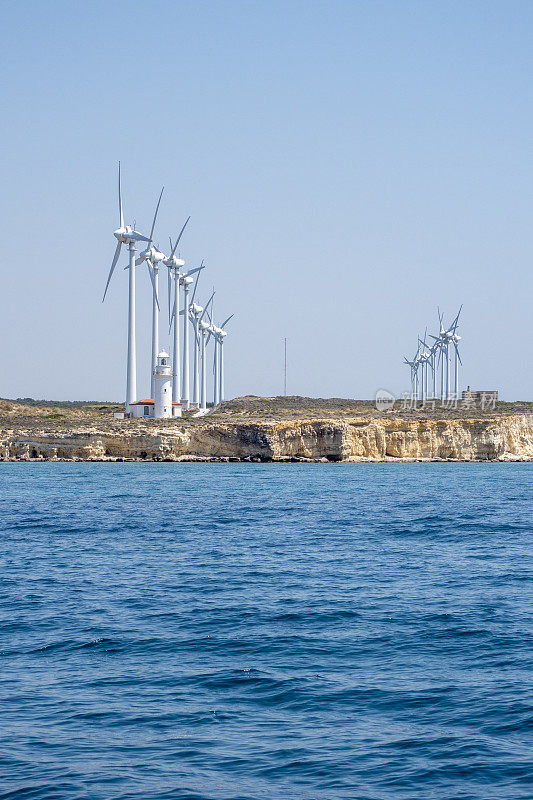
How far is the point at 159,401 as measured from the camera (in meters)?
110

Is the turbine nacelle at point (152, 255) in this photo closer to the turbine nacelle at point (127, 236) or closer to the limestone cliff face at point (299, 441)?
the turbine nacelle at point (127, 236)

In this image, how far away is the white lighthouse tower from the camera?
110 m

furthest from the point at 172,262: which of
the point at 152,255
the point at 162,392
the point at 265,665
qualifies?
the point at 265,665

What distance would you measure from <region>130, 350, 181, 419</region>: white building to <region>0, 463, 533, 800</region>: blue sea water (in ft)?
240

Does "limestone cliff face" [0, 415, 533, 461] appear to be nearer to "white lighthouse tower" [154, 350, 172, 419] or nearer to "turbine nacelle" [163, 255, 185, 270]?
"white lighthouse tower" [154, 350, 172, 419]

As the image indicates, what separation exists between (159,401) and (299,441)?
19.2m

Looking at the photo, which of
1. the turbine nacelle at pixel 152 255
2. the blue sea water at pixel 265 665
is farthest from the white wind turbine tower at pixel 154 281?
the blue sea water at pixel 265 665

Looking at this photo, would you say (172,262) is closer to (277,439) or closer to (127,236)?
(127,236)

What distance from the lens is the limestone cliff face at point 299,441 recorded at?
97562mm

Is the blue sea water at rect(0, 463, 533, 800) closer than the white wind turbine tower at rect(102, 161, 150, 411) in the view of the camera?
Yes

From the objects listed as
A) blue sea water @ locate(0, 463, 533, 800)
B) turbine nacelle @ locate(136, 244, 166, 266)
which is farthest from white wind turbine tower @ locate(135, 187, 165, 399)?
blue sea water @ locate(0, 463, 533, 800)

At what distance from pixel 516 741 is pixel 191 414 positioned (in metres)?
112

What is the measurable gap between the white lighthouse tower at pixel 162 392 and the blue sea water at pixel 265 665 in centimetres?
7315

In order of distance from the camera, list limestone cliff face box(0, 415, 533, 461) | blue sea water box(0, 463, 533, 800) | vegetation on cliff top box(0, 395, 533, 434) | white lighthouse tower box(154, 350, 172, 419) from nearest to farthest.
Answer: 1. blue sea water box(0, 463, 533, 800)
2. limestone cliff face box(0, 415, 533, 461)
3. vegetation on cliff top box(0, 395, 533, 434)
4. white lighthouse tower box(154, 350, 172, 419)
